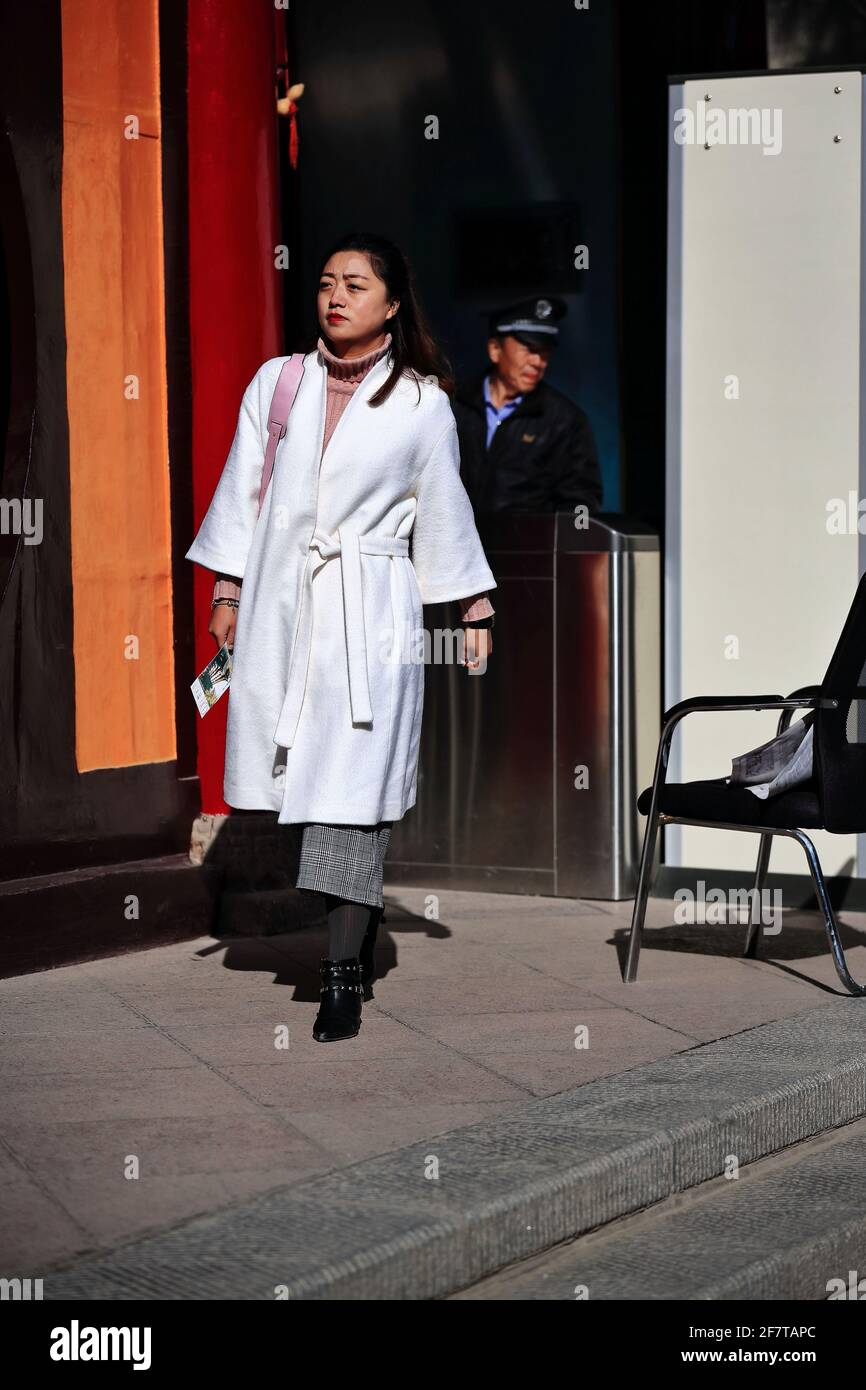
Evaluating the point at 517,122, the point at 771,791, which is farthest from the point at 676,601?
the point at 517,122

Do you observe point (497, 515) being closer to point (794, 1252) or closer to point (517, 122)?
point (517, 122)

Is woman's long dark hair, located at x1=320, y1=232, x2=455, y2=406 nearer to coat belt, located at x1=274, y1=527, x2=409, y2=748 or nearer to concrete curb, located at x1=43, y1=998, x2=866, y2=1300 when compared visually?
coat belt, located at x1=274, y1=527, x2=409, y2=748

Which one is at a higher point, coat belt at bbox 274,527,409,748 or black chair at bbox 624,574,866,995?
coat belt at bbox 274,527,409,748

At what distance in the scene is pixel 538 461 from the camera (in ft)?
23.3

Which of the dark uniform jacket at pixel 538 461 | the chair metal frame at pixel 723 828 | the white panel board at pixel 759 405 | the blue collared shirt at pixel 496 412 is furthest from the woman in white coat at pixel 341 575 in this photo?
the blue collared shirt at pixel 496 412

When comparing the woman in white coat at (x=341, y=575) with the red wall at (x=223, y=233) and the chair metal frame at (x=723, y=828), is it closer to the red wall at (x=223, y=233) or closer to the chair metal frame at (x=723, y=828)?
the chair metal frame at (x=723, y=828)

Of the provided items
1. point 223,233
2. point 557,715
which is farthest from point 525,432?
point 223,233

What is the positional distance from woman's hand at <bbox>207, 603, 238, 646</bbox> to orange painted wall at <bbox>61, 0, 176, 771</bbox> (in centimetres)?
83

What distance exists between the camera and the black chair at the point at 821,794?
510 cm

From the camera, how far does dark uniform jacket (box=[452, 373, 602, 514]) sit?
279 inches

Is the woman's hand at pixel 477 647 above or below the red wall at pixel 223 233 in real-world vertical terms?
below

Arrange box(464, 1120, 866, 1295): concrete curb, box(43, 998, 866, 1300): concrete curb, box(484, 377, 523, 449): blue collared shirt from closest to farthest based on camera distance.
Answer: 1. box(43, 998, 866, 1300): concrete curb
2. box(464, 1120, 866, 1295): concrete curb
3. box(484, 377, 523, 449): blue collared shirt

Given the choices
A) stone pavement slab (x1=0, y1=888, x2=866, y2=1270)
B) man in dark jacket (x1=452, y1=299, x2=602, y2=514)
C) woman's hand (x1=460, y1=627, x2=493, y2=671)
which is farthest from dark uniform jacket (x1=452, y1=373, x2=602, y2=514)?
woman's hand (x1=460, y1=627, x2=493, y2=671)

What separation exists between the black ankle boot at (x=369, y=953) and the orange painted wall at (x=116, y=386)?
113 cm
